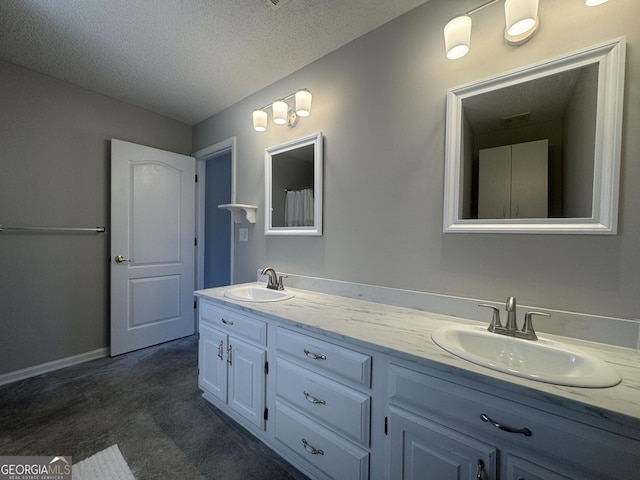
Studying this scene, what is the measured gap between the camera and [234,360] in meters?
1.49

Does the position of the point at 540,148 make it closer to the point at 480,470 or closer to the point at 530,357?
the point at 530,357

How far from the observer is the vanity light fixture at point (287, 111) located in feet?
5.59

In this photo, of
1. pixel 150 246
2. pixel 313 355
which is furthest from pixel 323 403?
pixel 150 246

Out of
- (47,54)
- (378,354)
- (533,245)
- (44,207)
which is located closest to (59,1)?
(47,54)

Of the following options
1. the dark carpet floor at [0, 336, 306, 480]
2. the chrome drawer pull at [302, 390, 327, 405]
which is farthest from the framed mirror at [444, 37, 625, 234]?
the dark carpet floor at [0, 336, 306, 480]

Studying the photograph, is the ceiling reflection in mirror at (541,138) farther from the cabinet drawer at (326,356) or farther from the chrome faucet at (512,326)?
the cabinet drawer at (326,356)

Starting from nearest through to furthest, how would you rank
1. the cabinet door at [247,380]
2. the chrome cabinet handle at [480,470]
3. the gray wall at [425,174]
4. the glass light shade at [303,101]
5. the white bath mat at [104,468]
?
the chrome cabinet handle at [480,470] → the gray wall at [425,174] → the white bath mat at [104,468] → the cabinet door at [247,380] → the glass light shade at [303,101]

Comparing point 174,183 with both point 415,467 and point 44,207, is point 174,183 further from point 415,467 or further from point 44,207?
point 415,467

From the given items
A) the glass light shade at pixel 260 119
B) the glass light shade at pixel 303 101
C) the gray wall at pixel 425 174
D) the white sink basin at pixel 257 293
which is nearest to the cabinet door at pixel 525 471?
the gray wall at pixel 425 174

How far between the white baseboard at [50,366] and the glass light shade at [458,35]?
3.43m

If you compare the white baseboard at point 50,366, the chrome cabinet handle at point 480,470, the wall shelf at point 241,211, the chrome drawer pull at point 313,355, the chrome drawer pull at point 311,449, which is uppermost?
the wall shelf at point 241,211

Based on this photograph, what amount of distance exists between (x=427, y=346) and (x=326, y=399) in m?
0.49

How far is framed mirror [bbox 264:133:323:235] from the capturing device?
1.77 m

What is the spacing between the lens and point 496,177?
1.16 metres
